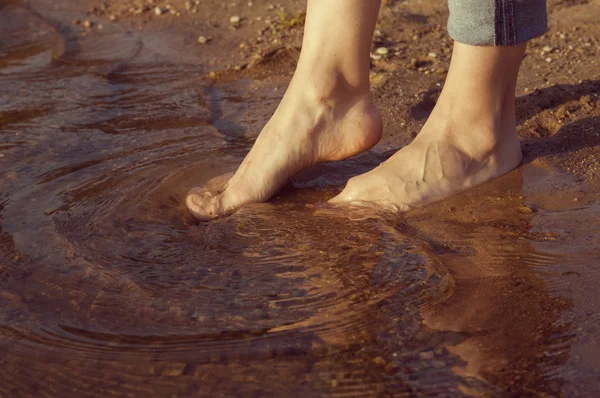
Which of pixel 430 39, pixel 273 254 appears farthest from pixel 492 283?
pixel 430 39

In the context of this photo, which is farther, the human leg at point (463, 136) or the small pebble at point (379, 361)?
the human leg at point (463, 136)

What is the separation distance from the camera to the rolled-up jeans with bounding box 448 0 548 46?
6.82ft

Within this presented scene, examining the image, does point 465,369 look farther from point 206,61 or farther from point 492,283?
point 206,61

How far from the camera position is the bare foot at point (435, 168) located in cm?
221

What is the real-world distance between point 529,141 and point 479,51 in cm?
51

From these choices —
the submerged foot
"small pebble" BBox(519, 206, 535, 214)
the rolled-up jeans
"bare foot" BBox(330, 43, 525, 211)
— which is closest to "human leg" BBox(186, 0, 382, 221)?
the submerged foot

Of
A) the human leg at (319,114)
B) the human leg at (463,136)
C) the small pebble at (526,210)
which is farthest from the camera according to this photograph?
the human leg at (319,114)

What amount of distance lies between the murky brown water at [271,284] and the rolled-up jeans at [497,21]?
1.39ft

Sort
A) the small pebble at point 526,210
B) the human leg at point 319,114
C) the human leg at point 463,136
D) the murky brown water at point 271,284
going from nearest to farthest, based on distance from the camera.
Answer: the murky brown water at point 271,284
the small pebble at point 526,210
the human leg at point 463,136
the human leg at point 319,114

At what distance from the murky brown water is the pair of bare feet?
76mm

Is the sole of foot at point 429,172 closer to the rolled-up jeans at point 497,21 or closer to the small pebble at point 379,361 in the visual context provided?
the rolled-up jeans at point 497,21

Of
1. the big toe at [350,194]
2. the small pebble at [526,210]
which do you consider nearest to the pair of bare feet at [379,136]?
the big toe at [350,194]

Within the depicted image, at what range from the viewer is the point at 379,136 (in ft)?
8.02

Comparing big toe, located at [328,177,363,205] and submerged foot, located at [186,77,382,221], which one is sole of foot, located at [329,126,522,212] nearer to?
big toe, located at [328,177,363,205]
